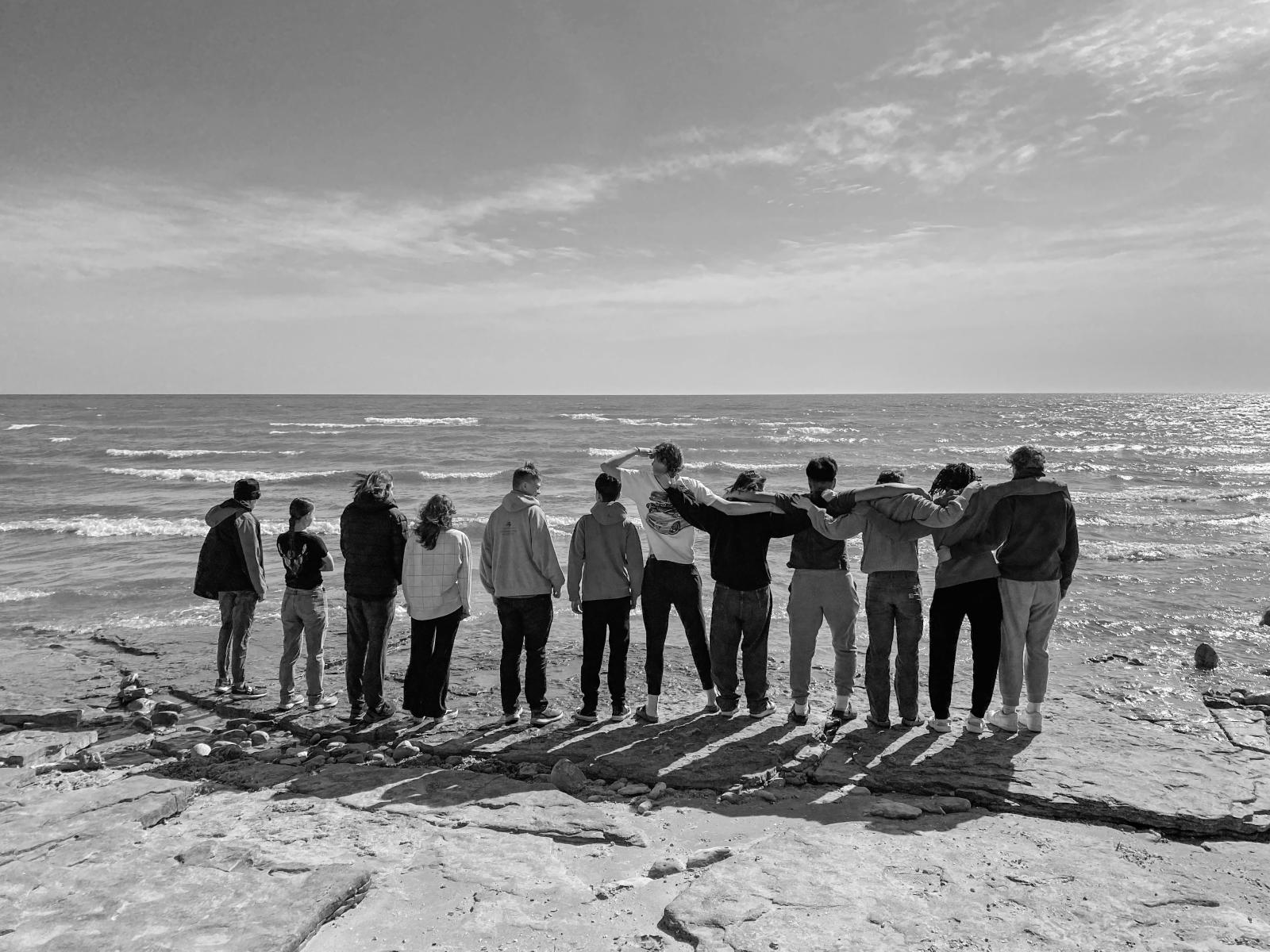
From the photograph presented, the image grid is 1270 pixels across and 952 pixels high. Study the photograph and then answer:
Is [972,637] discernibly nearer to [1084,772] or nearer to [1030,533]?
[1030,533]

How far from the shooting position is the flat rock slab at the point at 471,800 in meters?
4.07

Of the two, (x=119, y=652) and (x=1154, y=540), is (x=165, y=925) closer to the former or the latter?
(x=119, y=652)

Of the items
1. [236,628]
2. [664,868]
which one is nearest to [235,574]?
[236,628]

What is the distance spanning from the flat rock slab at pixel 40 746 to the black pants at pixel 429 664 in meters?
2.19

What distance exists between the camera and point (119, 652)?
7.89 m

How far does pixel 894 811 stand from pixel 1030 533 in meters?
2.08

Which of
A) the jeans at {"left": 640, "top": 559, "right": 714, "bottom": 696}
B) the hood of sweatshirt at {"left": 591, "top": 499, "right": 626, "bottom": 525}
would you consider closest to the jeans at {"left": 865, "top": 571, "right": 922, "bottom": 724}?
the jeans at {"left": 640, "top": 559, "right": 714, "bottom": 696}

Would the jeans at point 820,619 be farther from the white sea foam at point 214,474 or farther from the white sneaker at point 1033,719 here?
the white sea foam at point 214,474

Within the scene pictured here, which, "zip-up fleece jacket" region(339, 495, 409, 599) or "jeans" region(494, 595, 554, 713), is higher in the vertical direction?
"zip-up fleece jacket" region(339, 495, 409, 599)

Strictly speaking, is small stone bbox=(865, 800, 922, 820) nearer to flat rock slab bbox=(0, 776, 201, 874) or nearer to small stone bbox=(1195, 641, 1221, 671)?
flat rock slab bbox=(0, 776, 201, 874)

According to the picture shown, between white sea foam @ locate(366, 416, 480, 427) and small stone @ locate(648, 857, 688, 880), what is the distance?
172ft

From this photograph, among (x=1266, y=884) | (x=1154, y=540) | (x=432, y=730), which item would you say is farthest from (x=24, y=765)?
(x=1154, y=540)

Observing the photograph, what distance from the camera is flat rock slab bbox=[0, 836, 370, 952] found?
2955 mm

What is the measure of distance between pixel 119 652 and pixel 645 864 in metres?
6.80
